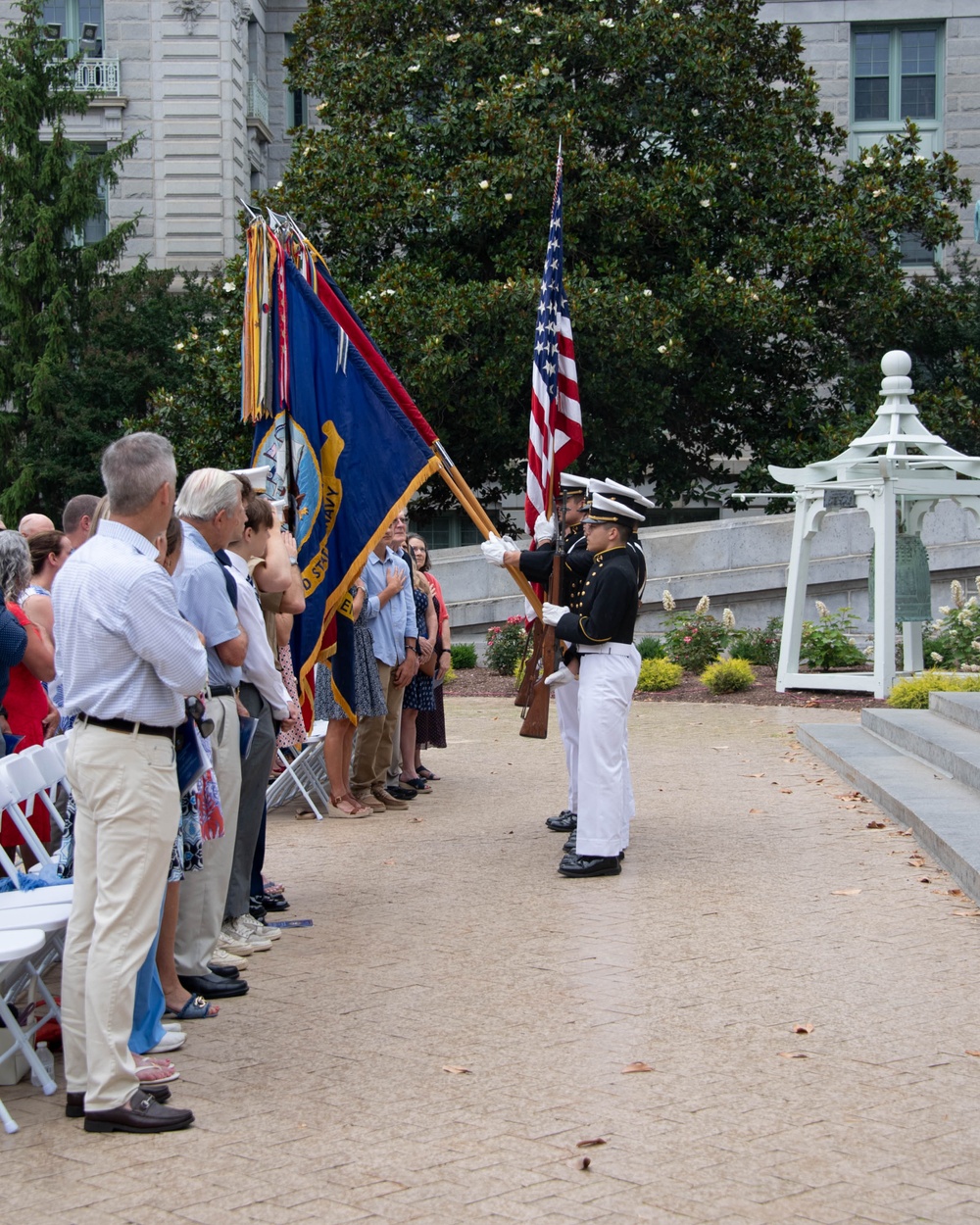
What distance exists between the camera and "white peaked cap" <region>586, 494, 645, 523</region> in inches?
333

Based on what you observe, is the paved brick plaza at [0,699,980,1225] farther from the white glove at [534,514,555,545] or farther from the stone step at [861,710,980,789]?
the white glove at [534,514,555,545]

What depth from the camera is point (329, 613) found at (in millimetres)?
8391

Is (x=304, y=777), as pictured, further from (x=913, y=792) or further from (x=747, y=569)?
(x=747, y=569)

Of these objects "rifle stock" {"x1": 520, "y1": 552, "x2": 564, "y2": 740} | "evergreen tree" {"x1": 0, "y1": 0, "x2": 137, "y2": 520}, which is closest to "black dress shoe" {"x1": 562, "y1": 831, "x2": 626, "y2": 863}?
"rifle stock" {"x1": 520, "y1": 552, "x2": 564, "y2": 740}

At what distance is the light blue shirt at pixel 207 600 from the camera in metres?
5.87

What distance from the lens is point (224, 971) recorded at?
6176 mm

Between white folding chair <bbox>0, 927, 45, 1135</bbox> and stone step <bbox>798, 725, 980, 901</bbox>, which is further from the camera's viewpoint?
stone step <bbox>798, 725, 980, 901</bbox>

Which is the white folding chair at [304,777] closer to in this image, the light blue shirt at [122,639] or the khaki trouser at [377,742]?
the khaki trouser at [377,742]

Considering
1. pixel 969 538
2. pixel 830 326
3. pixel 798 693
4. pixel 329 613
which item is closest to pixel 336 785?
pixel 329 613

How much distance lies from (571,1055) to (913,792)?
553 cm

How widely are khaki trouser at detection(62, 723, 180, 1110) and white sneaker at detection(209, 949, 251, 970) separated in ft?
5.18

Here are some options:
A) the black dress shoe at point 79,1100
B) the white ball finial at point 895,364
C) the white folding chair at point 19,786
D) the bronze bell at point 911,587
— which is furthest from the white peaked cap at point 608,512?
the white ball finial at point 895,364

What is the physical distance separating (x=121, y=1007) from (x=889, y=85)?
112ft

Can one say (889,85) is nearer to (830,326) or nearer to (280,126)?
(830,326)
